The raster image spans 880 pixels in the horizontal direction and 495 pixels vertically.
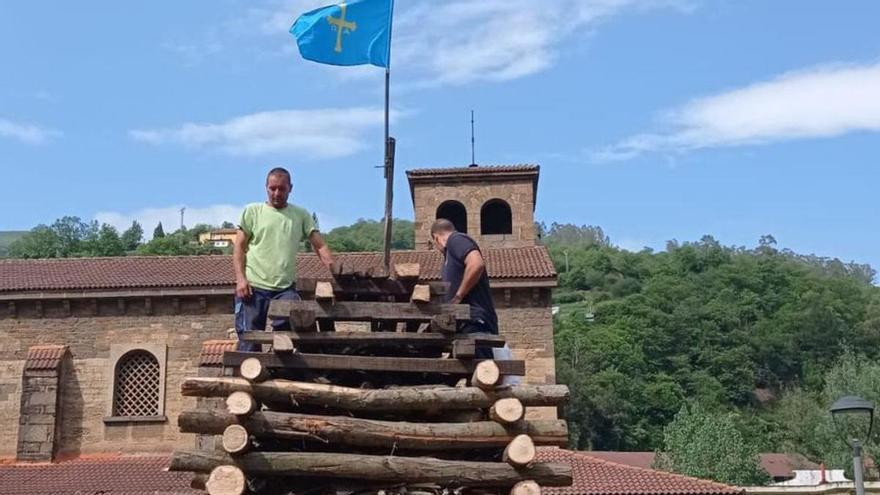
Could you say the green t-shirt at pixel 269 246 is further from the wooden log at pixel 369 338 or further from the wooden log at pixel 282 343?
the wooden log at pixel 282 343

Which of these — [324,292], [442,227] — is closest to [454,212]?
[442,227]

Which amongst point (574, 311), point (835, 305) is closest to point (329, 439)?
point (835, 305)

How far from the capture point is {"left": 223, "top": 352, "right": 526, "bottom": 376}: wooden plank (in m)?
Answer: 7.83

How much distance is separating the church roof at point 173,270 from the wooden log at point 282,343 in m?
13.4

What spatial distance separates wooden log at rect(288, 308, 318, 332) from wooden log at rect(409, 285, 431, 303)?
844mm

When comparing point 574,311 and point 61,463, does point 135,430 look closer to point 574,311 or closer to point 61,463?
point 61,463

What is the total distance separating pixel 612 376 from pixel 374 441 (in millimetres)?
64733

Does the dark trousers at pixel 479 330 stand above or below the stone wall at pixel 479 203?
below

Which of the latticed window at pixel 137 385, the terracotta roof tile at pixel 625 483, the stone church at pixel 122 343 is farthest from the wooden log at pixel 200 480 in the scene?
the latticed window at pixel 137 385

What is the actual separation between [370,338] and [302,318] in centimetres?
61

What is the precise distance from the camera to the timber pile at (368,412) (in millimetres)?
7539

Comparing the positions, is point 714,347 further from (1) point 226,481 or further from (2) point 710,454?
(1) point 226,481

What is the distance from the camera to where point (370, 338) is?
8117 mm

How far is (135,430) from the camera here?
73.3 feet
